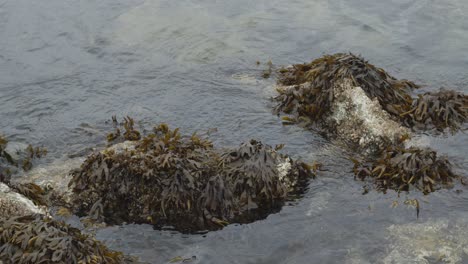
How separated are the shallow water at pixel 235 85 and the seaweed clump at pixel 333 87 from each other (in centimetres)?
43

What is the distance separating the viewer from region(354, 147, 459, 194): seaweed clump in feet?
25.0

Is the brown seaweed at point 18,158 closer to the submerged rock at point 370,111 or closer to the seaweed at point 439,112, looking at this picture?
the submerged rock at point 370,111

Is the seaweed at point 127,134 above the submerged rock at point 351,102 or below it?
below

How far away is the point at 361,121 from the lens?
28.9 feet

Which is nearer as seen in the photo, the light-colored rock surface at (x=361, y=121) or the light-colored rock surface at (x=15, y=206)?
the light-colored rock surface at (x=15, y=206)

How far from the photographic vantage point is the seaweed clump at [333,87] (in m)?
9.29

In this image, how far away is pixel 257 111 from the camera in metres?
9.74

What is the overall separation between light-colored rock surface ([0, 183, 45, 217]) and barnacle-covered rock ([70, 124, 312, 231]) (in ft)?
1.96

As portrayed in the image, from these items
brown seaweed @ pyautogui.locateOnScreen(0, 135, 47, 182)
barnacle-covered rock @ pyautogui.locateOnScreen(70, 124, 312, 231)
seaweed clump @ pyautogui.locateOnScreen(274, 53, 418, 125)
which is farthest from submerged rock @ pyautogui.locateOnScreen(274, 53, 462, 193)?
brown seaweed @ pyautogui.locateOnScreen(0, 135, 47, 182)

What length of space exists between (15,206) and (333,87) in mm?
4792

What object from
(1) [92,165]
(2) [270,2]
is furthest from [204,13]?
(1) [92,165]

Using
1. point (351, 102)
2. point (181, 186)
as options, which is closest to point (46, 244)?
point (181, 186)

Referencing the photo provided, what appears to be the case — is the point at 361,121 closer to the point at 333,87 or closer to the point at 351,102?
the point at 351,102

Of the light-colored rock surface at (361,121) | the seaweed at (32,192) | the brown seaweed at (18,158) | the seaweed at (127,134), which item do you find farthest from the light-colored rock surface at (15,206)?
the light-colored rock surface at (361,121)
